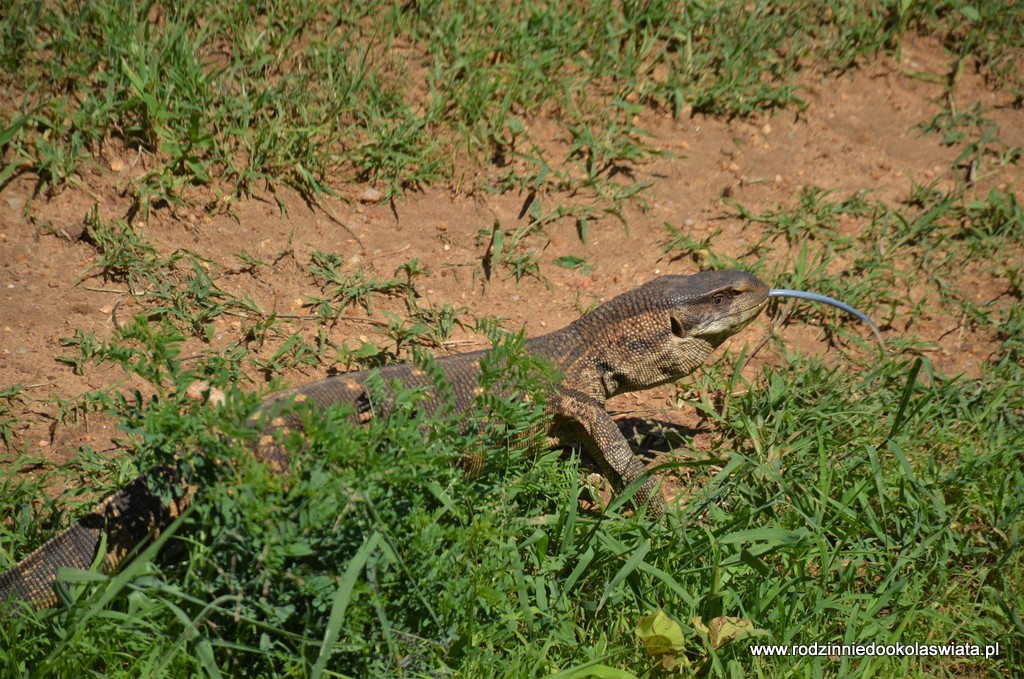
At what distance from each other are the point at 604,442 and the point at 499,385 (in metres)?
0.60

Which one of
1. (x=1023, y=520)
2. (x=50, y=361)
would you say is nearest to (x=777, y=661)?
(x=1023, y=520)

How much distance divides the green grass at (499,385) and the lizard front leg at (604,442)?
0.55 ft

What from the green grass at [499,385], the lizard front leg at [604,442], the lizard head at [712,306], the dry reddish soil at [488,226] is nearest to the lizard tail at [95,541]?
the green grass at [499,385]

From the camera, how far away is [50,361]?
16.1 ft

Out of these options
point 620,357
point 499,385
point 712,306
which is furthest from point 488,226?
point 499,385

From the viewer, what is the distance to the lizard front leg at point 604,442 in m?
4.56

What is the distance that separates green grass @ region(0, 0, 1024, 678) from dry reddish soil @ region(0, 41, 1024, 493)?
88mm

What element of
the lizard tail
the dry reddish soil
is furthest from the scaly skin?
the lizard tail

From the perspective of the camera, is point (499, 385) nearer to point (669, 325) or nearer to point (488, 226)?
point (669, 325)

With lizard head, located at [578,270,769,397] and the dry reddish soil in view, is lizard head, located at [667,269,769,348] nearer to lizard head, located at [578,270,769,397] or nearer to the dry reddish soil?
lizard head, located at [578,270,769,397]

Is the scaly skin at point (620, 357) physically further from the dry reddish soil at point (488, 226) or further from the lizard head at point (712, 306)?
the dry reddish soil at point (488, 226)

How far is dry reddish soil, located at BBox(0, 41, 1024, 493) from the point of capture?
513 cm

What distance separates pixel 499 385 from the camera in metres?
4.42

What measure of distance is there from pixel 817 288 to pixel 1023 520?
76.7 inches
